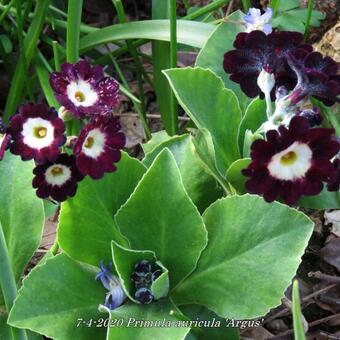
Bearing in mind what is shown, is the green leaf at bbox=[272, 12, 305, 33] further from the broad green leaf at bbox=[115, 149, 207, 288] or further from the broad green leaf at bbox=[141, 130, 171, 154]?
the broad green leaf at bbox=[115, 149, 207, 288]

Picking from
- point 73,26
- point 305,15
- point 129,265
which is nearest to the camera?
point 129,265

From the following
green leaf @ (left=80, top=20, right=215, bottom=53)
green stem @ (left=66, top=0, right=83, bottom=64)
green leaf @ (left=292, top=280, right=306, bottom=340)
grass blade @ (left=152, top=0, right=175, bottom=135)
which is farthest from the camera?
grass blade @ (left=152, top=0, right=175, bottom=135)

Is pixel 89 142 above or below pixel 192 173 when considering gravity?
above

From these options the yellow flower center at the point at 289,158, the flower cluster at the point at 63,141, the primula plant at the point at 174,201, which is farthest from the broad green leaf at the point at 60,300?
the yellow flower center at the point at 289,158

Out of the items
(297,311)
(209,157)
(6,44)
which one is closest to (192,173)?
(209,157)

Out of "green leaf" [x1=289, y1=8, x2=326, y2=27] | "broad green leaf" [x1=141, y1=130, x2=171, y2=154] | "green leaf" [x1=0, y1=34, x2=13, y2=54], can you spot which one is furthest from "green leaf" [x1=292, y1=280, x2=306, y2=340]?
"green leaf" [x1=0, y1=34, x2=13, y2=54]

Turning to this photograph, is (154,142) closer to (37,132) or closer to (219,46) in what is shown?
(219,46)

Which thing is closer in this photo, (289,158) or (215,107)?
(289,158)
